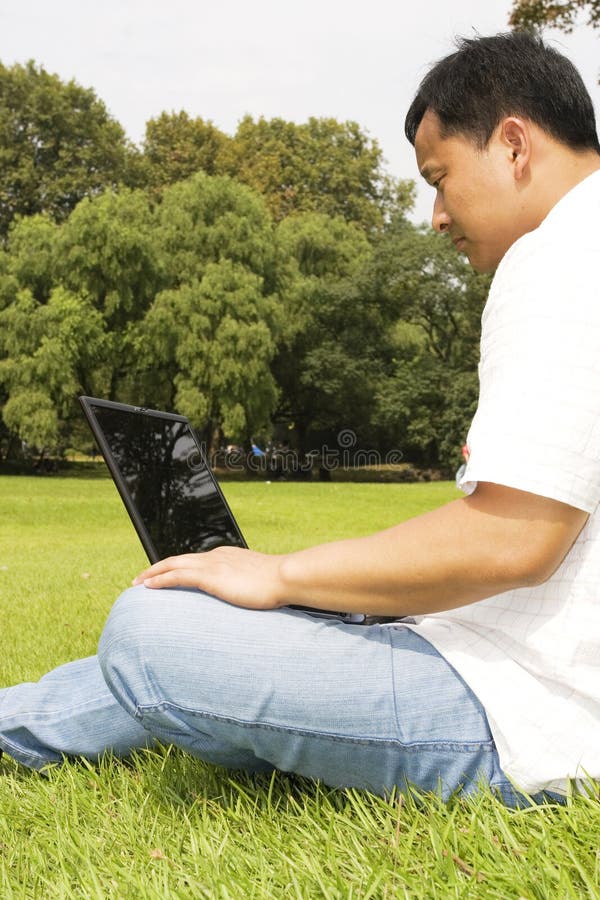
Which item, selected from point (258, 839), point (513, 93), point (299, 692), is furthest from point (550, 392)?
point (258, 839)

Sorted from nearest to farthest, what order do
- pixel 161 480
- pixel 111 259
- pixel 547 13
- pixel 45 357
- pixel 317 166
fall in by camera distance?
1. pixel 161 480
2. pixel 547 13
3. pixel 45 357
4. pixel 111 259
5. pixel 317 166

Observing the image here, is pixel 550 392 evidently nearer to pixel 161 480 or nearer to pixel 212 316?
pixel 161 480

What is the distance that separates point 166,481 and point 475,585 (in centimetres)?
138

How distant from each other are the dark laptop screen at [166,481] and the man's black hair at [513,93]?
1309mm

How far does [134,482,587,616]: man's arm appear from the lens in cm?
169

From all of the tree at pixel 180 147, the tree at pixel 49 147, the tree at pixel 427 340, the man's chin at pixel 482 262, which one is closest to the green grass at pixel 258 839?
the man's chin at pixel 482 262

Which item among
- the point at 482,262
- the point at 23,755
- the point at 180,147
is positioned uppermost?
the point at 180,147

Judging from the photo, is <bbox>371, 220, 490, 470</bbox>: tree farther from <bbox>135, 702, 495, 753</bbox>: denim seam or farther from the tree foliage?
<bbox>135, 702, 495, 753</bbox>: denim seam

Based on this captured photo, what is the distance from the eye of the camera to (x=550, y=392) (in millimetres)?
1633

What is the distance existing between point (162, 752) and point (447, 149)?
5.61 feet

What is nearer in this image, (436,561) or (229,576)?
(436,561)

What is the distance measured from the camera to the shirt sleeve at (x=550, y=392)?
1.63 m

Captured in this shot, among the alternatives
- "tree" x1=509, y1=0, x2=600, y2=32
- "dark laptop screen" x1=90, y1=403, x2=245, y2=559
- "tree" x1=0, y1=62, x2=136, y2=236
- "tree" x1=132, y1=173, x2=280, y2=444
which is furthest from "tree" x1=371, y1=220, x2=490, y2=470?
"dark laptop screen" x1=90, y1=403, x2=245, y2=559

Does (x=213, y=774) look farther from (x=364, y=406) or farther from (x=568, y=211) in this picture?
(x=364, y=406)
